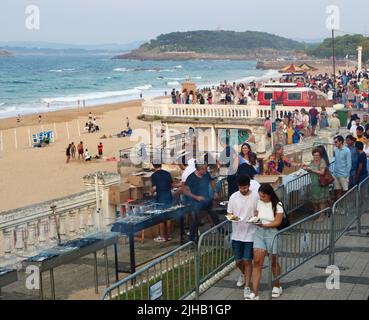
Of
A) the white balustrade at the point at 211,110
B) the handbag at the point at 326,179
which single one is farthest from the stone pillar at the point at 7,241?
the white balustrade at the point at 211,110

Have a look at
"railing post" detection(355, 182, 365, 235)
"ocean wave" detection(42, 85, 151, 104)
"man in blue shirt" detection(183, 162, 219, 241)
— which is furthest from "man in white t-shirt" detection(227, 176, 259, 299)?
"ocean wave" detection(42, 85, 151, 104)

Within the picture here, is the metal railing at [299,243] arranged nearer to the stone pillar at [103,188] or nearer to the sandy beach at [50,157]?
the stone pillar at [103,188]

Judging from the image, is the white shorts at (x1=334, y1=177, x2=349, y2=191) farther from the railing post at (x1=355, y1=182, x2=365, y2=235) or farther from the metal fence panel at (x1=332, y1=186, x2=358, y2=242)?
the metal fence panel at (x1=332, y1=186, x2=358, y2=242)

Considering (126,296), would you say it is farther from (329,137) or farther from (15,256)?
(329,137)

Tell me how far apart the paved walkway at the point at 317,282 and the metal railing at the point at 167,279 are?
30 centimetres

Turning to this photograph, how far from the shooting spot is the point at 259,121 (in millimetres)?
22469

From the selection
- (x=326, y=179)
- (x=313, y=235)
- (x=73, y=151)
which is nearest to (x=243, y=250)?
(x=313, y=235)

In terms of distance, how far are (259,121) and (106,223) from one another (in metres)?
13.5

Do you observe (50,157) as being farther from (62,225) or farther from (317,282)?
(317,282)

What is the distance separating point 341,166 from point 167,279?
→ 4.81 m

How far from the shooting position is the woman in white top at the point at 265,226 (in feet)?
23.1

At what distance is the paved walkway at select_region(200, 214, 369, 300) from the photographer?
7.35m

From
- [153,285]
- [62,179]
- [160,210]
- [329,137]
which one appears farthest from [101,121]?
[153,285]

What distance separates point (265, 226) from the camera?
23.2 ft
